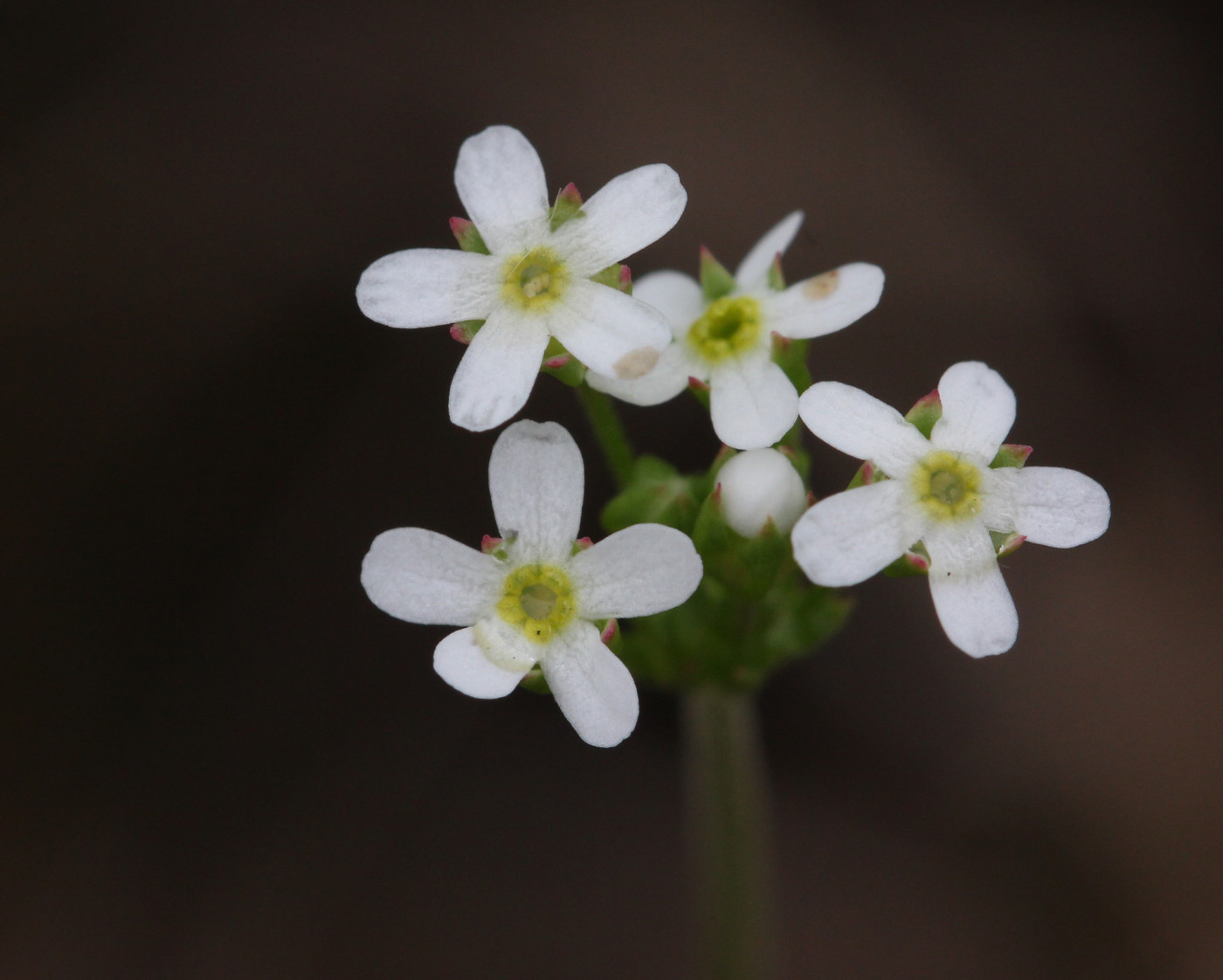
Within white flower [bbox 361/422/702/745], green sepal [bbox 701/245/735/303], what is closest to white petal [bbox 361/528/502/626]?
white flower [bbox 361/422/702/745]

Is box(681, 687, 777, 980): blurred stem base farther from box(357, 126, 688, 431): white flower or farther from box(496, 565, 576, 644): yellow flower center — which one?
box(357, 126, 688, 431): white flower

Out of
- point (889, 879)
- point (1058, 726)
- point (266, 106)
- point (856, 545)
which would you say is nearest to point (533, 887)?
point (889, 879)

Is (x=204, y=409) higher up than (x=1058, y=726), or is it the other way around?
(x=204, y=409)

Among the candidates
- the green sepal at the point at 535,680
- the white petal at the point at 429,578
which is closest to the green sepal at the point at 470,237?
the white petal at the point at 429,578

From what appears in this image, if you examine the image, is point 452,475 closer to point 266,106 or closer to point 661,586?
point 266,106

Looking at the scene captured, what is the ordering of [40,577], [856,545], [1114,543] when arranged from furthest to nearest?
[1114,543], [40,577], [856,545]
